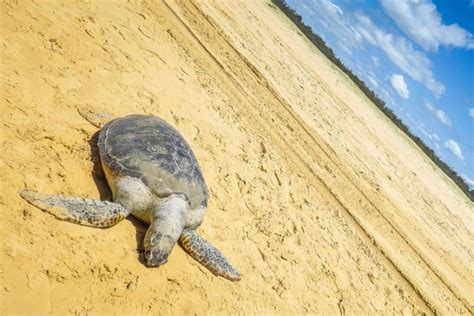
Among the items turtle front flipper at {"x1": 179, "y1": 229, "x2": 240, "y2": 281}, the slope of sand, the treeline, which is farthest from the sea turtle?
the treeline

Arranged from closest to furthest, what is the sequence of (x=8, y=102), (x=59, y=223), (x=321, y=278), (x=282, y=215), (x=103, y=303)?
(x=103, y=303) → (x=59, y=223) → (x=8, y=102) → (x=321, y=278) → (x=282, y=215)

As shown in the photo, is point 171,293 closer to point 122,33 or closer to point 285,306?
point 285,306

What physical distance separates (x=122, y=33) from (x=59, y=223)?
15.4 ft

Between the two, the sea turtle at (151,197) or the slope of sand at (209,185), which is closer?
the slope of sand at (209,185)

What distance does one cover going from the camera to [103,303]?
3.03 meters

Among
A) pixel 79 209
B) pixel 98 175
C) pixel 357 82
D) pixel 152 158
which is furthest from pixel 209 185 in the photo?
pixel 357 82

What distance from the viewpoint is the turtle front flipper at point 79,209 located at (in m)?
3.34

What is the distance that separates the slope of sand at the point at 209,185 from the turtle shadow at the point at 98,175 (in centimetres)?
2

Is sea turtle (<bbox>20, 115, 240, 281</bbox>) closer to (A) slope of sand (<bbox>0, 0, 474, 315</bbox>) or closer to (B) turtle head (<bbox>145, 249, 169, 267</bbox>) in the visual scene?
(B) turtle head (<bbox>145, 249, 169, 267</bbox>)

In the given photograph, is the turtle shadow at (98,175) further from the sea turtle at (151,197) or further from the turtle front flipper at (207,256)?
the turtle front flipper at (207,256)

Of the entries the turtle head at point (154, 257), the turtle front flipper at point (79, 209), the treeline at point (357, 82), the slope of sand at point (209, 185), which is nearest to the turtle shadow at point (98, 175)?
the slope of sand at point (209, 185)

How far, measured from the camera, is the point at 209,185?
499cm

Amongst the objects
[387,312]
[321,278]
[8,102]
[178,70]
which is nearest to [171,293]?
[321,278]

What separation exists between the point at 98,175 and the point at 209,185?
4.73 ft
